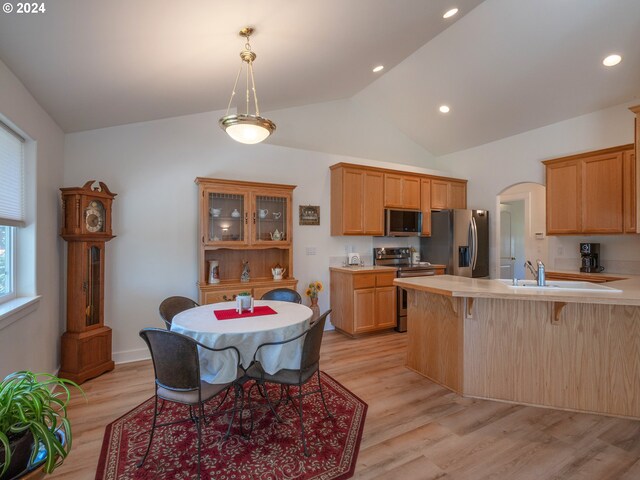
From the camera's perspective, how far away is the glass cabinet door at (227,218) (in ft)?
12.5

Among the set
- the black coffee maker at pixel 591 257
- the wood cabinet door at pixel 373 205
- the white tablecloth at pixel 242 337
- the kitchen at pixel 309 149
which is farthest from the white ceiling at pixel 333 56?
the white tablecloth at pixel 242 337

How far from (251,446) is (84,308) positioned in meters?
2.18

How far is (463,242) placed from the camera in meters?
5.10

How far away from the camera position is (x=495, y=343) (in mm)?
2719

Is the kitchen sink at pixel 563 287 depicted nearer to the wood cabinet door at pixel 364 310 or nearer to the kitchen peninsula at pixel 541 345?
the kitchen peninsula at pixel 541 345

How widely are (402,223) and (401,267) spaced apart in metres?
0.76

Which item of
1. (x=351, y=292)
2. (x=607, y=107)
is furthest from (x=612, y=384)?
(x=607, y=107)

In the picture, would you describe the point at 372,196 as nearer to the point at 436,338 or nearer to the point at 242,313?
the point at 436,338

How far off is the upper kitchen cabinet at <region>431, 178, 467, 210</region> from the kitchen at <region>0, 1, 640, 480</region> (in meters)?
0.29

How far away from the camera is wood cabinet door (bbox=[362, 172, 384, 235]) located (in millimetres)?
4742

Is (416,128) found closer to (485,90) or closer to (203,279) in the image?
(485,90)

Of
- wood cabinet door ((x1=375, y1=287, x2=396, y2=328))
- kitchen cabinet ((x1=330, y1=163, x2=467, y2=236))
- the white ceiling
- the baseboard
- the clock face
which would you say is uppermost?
the white ceiling

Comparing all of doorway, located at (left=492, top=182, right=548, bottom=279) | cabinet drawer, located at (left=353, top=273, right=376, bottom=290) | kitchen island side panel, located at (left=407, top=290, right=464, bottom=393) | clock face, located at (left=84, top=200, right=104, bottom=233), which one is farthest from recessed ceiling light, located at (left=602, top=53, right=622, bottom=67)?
clock face, located at (left=84, top=200, right=104, bottom=233)

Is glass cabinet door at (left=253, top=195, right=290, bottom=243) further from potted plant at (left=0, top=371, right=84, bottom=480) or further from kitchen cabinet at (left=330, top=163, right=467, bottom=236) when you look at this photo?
potted plant at (left=0, top=371, right=84, bottom=480)
